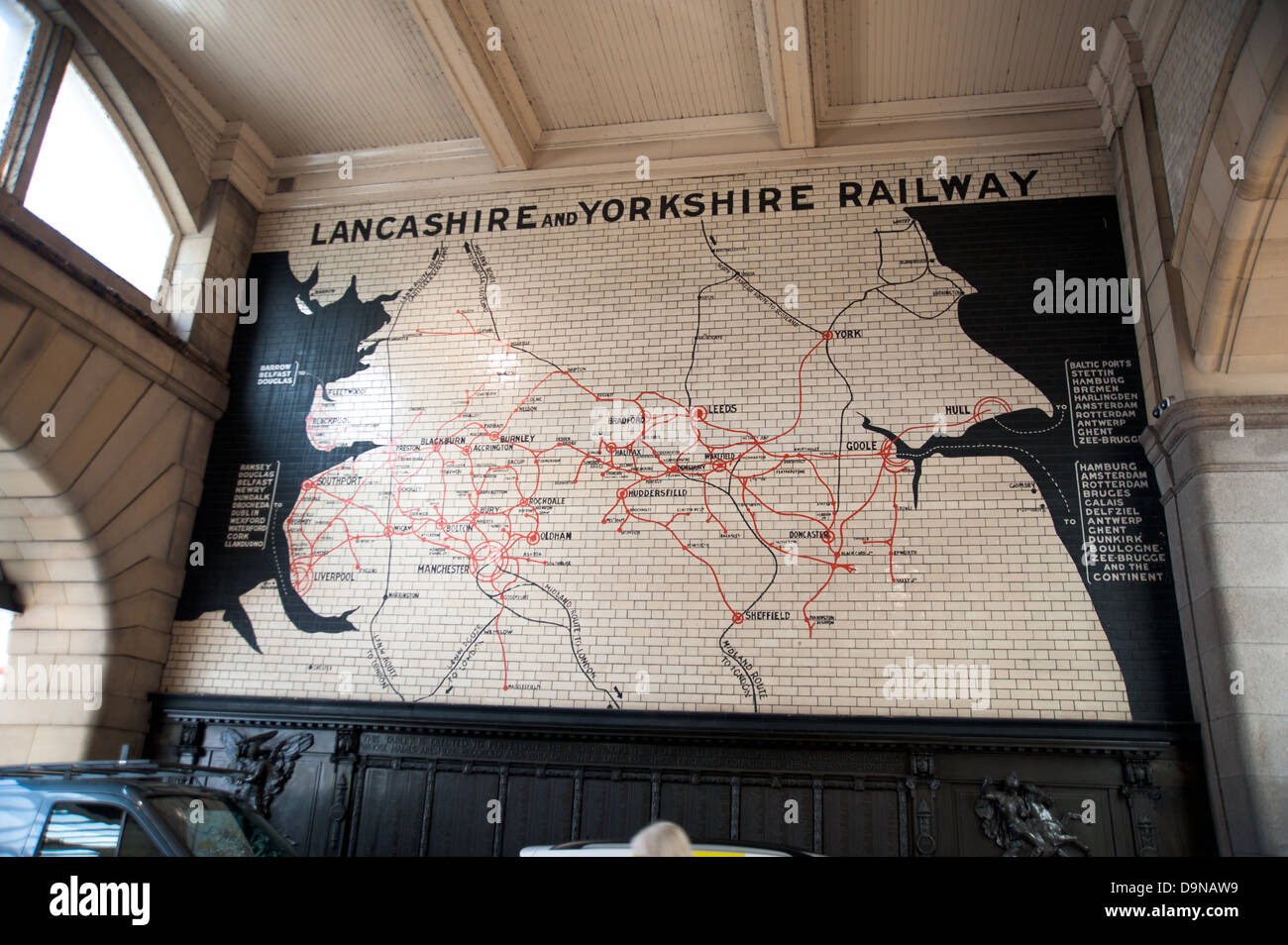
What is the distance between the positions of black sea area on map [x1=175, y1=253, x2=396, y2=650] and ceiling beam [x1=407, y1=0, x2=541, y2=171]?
168cm

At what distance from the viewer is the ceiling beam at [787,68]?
20.1 ft

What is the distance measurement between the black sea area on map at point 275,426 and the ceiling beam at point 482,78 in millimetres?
1678

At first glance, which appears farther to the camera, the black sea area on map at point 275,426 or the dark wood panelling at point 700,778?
the black sea area on map at point 275,426

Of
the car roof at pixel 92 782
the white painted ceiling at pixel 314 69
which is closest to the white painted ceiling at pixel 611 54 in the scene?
the white painted ceiling at pixel 314 69

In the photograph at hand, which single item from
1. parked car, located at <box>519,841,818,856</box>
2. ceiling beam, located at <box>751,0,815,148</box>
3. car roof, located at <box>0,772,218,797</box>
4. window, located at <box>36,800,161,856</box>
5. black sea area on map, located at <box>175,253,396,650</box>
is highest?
ceiling beam, located at <box>751,0,815,148</box>

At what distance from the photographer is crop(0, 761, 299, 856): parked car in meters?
3.30

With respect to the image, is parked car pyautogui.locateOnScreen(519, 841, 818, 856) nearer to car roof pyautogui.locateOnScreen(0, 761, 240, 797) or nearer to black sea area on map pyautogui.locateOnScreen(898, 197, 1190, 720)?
car roof pyautogui.locateOnScreen(0, 761, 240, 797)

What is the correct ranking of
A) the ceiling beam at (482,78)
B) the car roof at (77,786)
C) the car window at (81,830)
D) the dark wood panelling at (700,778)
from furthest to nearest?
the ceiling beam at (482,78)
the dark wood panelling at (700,778)
the car roof at (77,786)
the car window at (81,830)

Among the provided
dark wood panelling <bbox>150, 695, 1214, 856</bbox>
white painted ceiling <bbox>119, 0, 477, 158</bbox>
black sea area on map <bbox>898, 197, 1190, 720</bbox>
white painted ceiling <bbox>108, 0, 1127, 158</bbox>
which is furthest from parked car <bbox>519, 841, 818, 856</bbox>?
white painted ceiling <bbox>119, 0, 477, 158</bbox>

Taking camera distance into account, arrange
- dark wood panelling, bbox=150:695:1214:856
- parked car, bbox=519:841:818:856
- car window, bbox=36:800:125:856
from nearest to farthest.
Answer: car window, bbox=36:800:125:856 < parked car, bbox=519:841:818:856 < dark wood panelling, bbox=150:695:1214:856

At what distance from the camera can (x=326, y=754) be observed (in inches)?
244

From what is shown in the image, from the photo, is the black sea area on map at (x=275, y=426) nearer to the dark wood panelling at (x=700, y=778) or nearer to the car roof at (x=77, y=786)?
the dark wood panelling at (x=700, y=778)

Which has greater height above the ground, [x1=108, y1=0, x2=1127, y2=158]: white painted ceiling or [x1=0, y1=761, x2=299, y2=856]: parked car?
[x1=108, y1=0, x2=1127, y2=158]: white painted ceiling
